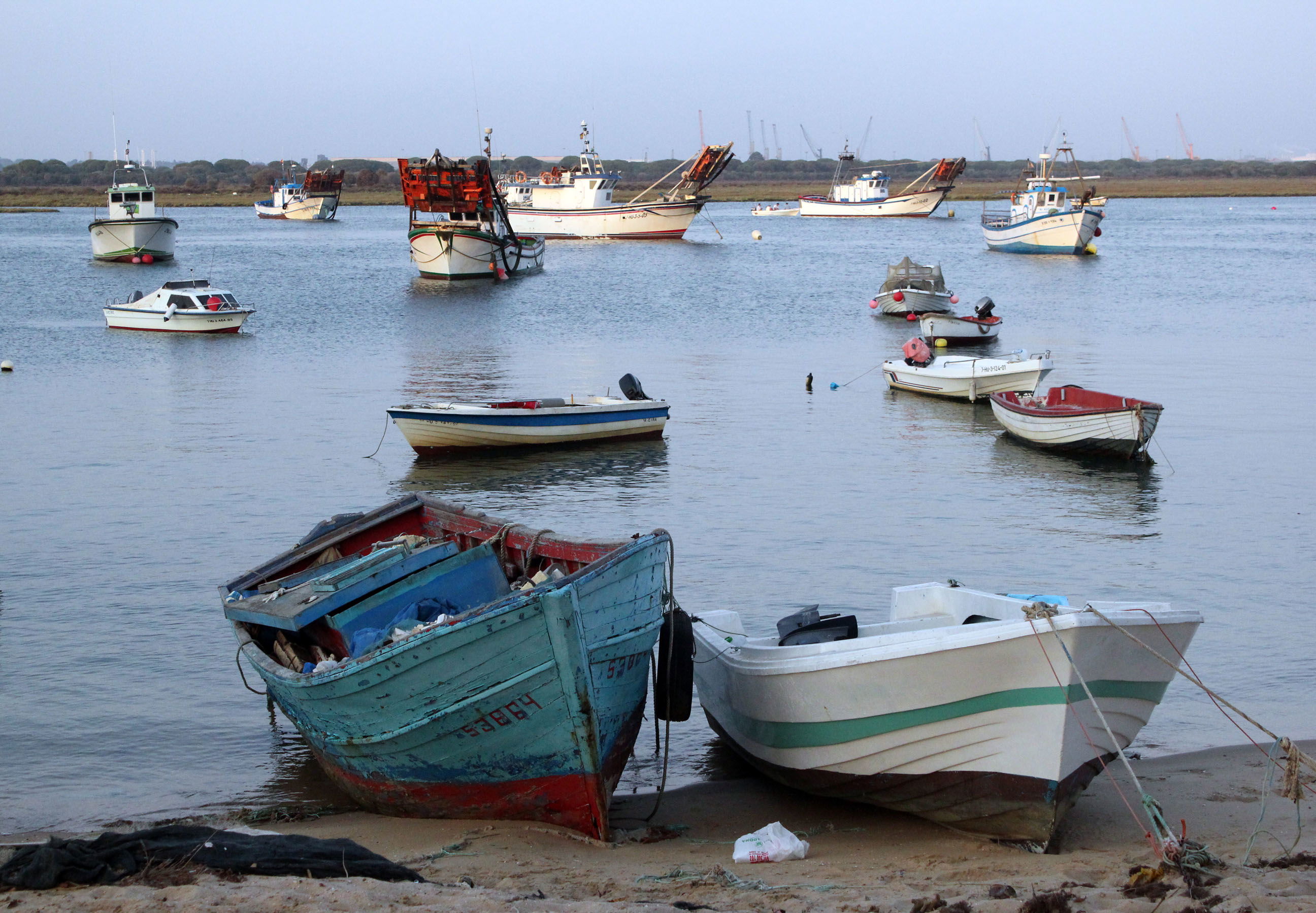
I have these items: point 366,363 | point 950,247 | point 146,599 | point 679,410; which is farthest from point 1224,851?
point 950,247

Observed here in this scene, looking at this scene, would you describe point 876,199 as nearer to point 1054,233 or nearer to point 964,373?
point 1054,233

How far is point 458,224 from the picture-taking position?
54.8 meters

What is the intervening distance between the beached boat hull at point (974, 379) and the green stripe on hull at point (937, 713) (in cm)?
1448

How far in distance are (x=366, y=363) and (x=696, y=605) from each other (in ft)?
65.3

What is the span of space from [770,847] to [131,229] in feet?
195

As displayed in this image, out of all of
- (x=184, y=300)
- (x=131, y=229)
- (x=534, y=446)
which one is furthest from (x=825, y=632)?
(x=131, y=229)

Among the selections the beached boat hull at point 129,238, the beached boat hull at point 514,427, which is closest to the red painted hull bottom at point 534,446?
the beached boat hull at point 514,427

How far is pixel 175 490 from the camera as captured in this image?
16641 millimetres

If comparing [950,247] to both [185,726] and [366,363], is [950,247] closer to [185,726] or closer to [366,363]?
[366,363]

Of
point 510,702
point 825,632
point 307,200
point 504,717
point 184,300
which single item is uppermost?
point 307,200

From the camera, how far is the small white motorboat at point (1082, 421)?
17.8 m

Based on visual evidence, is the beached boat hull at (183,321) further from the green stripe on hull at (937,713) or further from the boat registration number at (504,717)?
the green stripe on hull at (937,713)

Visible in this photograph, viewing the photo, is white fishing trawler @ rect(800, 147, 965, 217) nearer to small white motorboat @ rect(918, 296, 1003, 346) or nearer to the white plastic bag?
small white motorboat @ rect(918, 296, 1003, 346)

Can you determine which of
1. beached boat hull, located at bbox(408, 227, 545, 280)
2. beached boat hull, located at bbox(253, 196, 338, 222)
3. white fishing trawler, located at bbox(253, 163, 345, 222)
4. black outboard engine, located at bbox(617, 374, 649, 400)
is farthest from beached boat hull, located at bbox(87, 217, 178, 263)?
white fishing trawler, located at bbox(253, 163, 345, 222)
